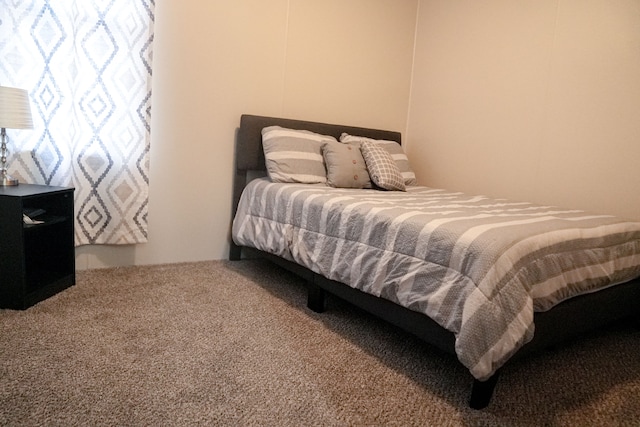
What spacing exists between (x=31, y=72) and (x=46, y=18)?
0.92 feet

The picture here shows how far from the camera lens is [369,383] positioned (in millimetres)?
1484

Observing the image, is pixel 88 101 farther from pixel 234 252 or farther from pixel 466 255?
pixel 466 255

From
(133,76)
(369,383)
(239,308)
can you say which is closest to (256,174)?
(133,76)

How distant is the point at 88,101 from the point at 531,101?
2.75 meters

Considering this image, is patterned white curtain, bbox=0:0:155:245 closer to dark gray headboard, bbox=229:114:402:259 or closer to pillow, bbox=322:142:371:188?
dark gray headboard, bbox=229:114:402:259

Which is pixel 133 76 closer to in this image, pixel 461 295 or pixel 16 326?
pixel 16 326

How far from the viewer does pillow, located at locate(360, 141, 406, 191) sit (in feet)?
8.99

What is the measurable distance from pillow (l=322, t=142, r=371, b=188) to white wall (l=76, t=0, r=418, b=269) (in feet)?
1.85

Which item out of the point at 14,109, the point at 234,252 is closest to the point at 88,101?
the point at 14,109

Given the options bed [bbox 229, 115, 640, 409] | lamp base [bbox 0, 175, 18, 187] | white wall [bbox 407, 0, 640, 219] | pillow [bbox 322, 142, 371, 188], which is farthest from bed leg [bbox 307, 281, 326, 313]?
white wall [bbox 407, 0, 640, 219]

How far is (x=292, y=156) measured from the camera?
267 cm

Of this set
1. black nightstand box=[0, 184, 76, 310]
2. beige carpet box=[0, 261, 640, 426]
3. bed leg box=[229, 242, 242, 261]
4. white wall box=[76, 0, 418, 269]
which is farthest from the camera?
bed leg box=[229, 242, 242, 261]

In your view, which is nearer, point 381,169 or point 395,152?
point 381,169

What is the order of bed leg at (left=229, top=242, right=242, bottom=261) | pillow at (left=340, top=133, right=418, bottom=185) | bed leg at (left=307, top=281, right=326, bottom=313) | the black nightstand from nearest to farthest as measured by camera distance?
1. the black nightstand
2. bed leg at (left=307, top=281, right=326, bottom=313)
3. bed leg at (left=229, top=242, right=242, bottom=261)
4. pillow at (left=340, top=133, right=418, bottom=185)
